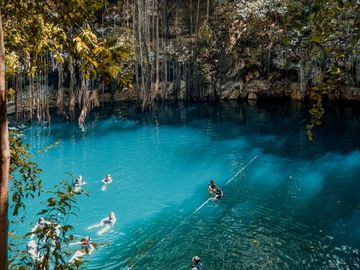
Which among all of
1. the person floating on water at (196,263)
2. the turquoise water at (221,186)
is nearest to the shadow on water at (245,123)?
the turquoise water at (221,186)

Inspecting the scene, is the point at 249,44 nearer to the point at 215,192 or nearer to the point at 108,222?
the point at 215,192

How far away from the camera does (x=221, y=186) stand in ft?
53.4

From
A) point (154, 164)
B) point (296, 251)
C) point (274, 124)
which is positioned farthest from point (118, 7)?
point (296, 251)

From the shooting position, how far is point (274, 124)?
25438 millimetres

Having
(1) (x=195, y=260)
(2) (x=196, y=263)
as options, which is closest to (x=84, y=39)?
(1) (x=195, y=260)

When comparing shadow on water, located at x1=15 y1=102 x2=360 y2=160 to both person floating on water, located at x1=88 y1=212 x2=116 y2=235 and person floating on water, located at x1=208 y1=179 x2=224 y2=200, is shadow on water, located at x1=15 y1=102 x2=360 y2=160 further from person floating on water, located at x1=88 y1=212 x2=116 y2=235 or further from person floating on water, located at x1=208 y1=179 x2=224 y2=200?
person floating on water, located at x1=88 y1=212 x2=116 y2=235

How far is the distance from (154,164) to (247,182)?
5.16m

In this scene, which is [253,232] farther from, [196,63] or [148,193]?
[196,63]

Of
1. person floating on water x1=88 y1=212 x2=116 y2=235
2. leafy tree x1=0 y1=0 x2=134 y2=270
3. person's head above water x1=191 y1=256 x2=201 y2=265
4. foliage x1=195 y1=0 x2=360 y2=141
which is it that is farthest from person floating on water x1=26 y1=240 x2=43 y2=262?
foliage x1=195 y1=0 x2=360 y2=141

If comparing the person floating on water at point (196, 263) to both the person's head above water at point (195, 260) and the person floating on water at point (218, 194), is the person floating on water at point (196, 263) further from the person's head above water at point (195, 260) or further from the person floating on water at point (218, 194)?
the person floating on water at point (218, 194)

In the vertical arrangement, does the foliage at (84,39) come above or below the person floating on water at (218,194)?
above

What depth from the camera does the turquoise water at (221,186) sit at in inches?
441

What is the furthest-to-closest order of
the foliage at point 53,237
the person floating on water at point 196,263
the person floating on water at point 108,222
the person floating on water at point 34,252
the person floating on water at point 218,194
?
the person floating on water at point 218,194
the person floating on water at point 108,222
the person floating on water at point 196,263
the person floating on water at point 34,252
the foliage at point 53,237

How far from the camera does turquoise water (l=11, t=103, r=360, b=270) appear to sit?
1120cm
